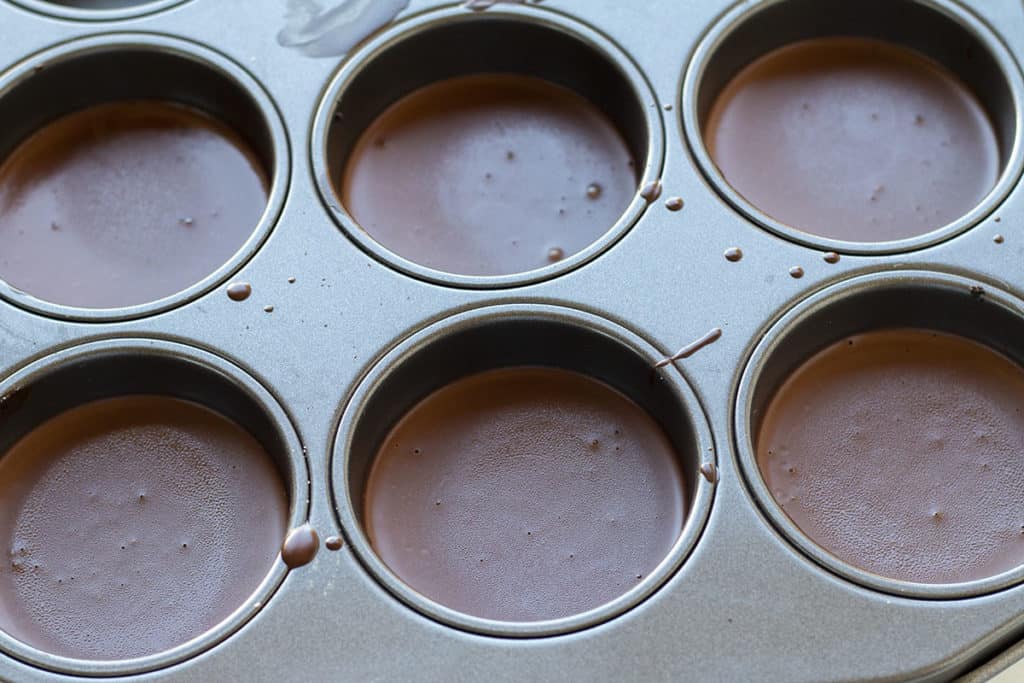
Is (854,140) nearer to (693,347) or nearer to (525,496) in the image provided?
(693,347)

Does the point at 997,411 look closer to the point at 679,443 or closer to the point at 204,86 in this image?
the point at 679,443

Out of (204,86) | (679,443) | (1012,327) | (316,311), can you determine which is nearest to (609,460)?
(679,443)

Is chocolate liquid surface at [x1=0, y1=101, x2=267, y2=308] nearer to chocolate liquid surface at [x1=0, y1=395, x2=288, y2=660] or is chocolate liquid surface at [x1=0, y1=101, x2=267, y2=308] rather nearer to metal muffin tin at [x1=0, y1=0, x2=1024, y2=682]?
metal muffin tin at [x1=0, y1=0, x2=1024, y2=682]

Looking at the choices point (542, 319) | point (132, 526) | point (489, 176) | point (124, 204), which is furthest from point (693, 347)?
point (124, 204)

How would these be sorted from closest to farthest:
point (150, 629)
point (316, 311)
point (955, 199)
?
1. point (150, 629)
2. point (316, 311)
3. point (955, 199)

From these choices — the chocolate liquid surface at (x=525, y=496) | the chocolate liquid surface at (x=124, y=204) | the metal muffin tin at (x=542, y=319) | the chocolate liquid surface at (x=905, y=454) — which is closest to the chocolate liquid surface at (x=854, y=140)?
the metal muffin tin at (x=542, y=319)

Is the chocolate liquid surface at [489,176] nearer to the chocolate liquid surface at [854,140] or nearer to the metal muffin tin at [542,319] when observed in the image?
the metal muffin tin at [542,319]

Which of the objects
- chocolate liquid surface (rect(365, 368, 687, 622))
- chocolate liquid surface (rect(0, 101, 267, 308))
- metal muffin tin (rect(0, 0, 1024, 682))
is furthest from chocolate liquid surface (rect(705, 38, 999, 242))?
chocolate liquid surface (rect(0, 101, 267, 308))
